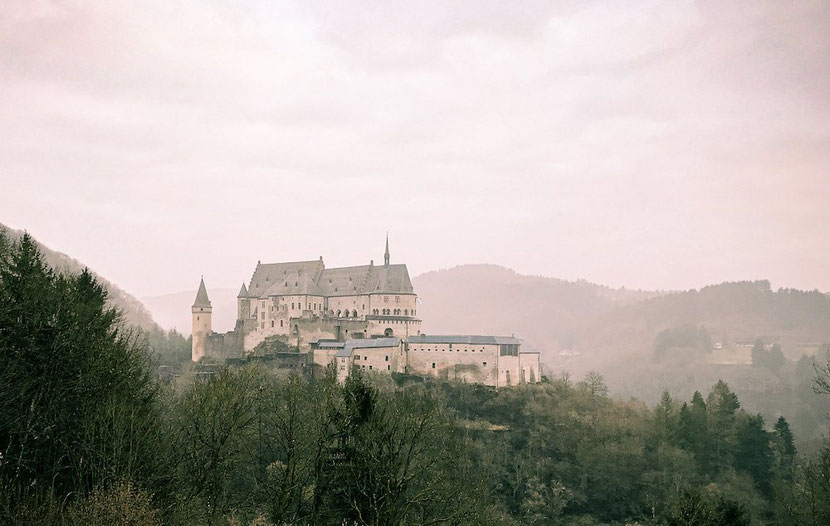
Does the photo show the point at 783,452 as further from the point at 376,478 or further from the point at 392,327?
the point at 376,478

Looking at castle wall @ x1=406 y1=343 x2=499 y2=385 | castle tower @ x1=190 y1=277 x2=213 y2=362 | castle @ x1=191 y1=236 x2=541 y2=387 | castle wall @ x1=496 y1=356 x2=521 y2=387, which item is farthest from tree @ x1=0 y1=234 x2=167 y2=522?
castle tower @ x1=190 y1=277 x2=213 y2=362

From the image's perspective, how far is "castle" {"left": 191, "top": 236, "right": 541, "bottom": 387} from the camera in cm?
7281

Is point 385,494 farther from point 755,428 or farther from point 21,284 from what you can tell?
point 755,428

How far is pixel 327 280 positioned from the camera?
88.2 meters

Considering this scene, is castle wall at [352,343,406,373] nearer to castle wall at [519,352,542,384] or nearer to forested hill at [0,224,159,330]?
castle wall at [519,352,542,384]

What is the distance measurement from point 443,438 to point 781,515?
23.7 metres

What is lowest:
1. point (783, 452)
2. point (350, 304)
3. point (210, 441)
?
point (783, 452)

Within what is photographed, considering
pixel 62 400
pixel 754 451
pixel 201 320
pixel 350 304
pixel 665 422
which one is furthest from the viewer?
pixel 201 320

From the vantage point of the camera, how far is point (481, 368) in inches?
2857

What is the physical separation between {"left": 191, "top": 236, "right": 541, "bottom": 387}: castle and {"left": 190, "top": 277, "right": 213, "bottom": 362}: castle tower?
0.40 feet

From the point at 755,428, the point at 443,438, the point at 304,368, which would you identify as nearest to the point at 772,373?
the point at 755,428

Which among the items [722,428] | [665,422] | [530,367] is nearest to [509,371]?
[530,367]

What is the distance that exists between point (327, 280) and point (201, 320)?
16.0m

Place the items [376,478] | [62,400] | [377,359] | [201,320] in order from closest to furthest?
1. [62,400]
2. [376,478]
3. [377,359]
4. [201,320]
